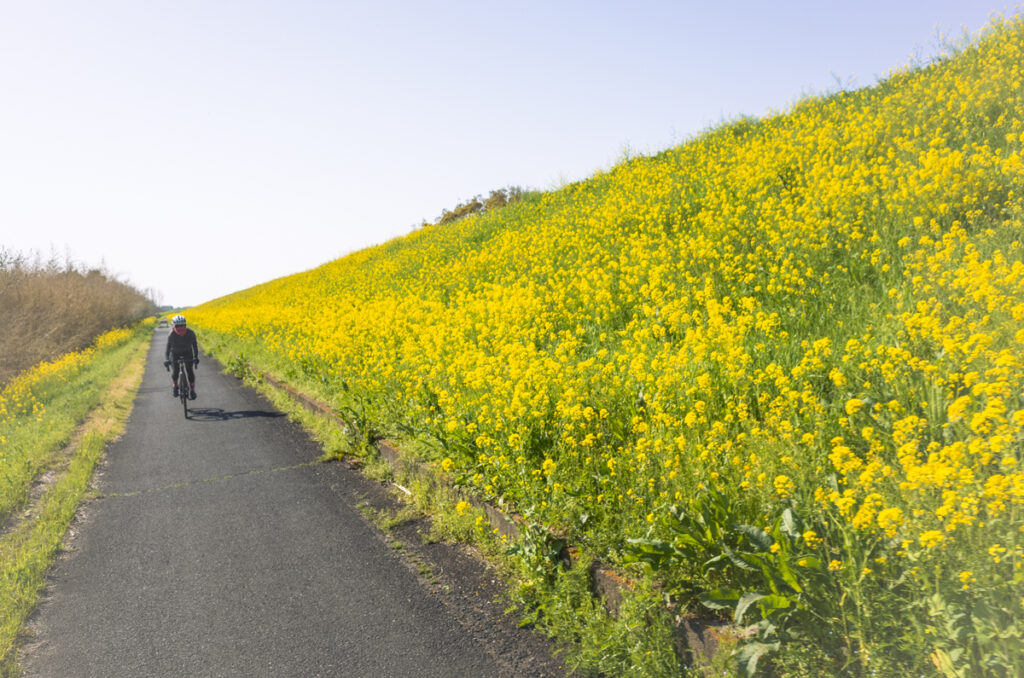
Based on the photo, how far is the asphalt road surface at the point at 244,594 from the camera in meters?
3.46

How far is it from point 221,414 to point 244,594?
8.00 m

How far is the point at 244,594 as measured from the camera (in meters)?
4.29

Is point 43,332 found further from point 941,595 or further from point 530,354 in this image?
point 941,595

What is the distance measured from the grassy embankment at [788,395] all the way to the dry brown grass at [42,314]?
671 inches

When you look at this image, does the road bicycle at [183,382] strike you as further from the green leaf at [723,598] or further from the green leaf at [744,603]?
the green leaf at [744,603]

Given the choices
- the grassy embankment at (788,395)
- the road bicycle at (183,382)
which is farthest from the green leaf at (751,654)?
the road bicycle at (183,382)

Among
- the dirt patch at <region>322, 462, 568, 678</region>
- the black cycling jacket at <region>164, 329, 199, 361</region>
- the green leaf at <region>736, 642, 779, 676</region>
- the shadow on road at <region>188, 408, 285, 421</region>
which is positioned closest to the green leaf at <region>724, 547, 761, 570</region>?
the green leaf at <region>736, 642, 779, 676</region>

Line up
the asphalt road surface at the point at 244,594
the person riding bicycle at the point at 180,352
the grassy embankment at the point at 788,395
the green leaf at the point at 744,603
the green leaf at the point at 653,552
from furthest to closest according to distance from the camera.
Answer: the person riding bicycle at the point at 180,352 < the asphalt road surface at the point at 244,594 < the green leaf at the point at 653,552 < the green leaf at the point at 744,603 < the grassy embankment at the point at 788,395

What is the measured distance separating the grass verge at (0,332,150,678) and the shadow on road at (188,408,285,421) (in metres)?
1.19

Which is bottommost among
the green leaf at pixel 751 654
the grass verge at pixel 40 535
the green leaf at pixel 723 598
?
the green leaf at pixel 751 654

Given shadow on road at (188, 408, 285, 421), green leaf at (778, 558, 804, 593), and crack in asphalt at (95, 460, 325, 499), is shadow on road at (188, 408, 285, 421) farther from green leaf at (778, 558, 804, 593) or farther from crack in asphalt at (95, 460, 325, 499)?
green leaf at (778, 558, 804, 593)

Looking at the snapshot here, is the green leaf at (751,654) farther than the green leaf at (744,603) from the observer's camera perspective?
No

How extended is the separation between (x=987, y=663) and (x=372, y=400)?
7135mm

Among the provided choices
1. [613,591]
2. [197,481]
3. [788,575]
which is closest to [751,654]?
[788,575]
